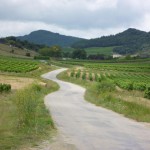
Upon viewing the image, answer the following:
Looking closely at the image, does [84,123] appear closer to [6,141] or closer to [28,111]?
[28,111]

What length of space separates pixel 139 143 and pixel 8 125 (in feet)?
17.2

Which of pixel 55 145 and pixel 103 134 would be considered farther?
pixel 103 134

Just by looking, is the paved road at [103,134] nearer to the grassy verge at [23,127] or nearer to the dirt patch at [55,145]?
the dirt patch at [55,145]

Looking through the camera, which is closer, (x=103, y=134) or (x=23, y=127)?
(x=23, y=127)

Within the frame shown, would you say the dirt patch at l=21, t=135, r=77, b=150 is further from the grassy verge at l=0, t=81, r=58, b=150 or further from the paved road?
the grassy verge at l=0, t=81, r=58, b=150

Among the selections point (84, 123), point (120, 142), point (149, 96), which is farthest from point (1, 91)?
point (120, 142)

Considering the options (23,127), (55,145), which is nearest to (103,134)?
(23,127)

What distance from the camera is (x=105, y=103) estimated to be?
34.0 m

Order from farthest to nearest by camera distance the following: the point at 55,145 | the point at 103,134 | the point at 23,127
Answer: the point at 103,134, the point at 23,127, the point at 55,145

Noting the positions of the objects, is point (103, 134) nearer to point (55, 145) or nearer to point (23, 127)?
point (23, 127)

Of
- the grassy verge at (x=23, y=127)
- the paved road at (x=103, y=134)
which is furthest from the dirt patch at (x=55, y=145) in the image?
the grassy verge at (x=23, y=127)

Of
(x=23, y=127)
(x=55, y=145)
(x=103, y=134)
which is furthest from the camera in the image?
(x=103, y=134)

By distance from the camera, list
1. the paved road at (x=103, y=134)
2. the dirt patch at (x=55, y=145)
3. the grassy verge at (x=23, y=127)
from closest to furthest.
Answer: the dirt patch at (x=55, y=145) < the grassy verge at (x=23, y=127) < the paved road at (x=103, y=134)

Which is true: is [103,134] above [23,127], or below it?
below
